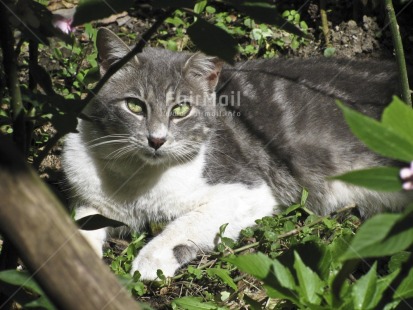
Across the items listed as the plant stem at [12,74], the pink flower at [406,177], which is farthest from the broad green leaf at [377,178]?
the plant stem at [12,74]

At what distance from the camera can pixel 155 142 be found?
10.8 ft

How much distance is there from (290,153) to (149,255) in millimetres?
1098

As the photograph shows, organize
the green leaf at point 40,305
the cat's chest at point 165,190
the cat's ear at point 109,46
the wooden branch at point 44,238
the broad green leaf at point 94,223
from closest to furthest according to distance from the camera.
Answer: the wooden branch at point 44,238
the green leaf at point 40,305
the broad green leaf at point 94,223
the cat's ear at point 109,46
the cat's chest at point 165,190

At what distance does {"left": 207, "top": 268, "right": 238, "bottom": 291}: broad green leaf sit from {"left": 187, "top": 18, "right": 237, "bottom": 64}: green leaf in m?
1.54

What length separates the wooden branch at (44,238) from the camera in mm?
1130

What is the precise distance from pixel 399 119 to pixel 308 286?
830 millimetres

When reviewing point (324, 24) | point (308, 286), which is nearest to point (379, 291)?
point (308, 286)

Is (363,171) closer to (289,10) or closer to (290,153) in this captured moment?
(290,153)

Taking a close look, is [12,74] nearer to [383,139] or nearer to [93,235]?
[383,139]

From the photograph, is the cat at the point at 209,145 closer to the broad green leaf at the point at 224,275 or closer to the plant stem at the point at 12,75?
the broad green leaf at the point at 224,275

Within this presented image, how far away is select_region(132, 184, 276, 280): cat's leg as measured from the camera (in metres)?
3.29

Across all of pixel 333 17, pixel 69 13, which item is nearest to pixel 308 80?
pixel 333 17

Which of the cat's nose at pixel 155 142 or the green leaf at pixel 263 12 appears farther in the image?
the cat's nose at pixel 155 142

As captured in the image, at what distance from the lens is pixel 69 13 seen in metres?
5.08
